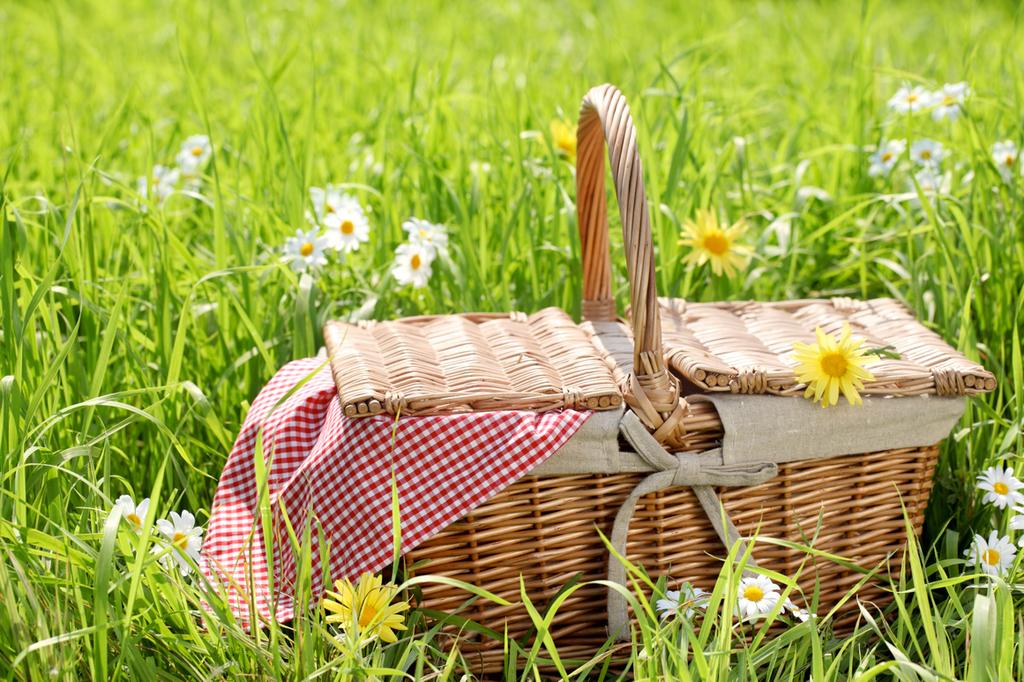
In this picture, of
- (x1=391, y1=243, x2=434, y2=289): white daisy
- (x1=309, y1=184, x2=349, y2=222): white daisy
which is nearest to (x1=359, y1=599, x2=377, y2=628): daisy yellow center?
(x1=391, y1=243, x2=434, y2=289): white daisy

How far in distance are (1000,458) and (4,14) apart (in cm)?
365

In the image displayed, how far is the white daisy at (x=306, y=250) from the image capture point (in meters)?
1.76

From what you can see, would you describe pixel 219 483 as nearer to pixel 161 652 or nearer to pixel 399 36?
pixel 161 652

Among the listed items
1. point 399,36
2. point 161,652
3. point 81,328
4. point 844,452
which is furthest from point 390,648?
point 399,36

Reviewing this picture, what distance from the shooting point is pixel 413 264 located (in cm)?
181

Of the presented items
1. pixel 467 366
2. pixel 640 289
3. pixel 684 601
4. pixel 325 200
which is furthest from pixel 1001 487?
pixel 325 200

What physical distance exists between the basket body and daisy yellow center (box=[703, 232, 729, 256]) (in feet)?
1.51

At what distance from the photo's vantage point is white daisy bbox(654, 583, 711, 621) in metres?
1.29

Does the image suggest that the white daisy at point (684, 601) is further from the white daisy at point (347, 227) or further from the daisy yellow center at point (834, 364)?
the white daisy at point (347, 227)

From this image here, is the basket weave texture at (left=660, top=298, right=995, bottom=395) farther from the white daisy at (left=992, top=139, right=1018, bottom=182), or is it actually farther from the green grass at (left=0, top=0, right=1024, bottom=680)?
the white daisy at (left=992, top=139, right=1018, bottom=182)

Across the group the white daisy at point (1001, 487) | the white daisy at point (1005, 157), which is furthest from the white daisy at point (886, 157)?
the white daisy at point (1001, 487)

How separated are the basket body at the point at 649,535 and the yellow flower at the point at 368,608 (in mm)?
96

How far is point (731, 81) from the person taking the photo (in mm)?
3162

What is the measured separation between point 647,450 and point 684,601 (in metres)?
0.19
